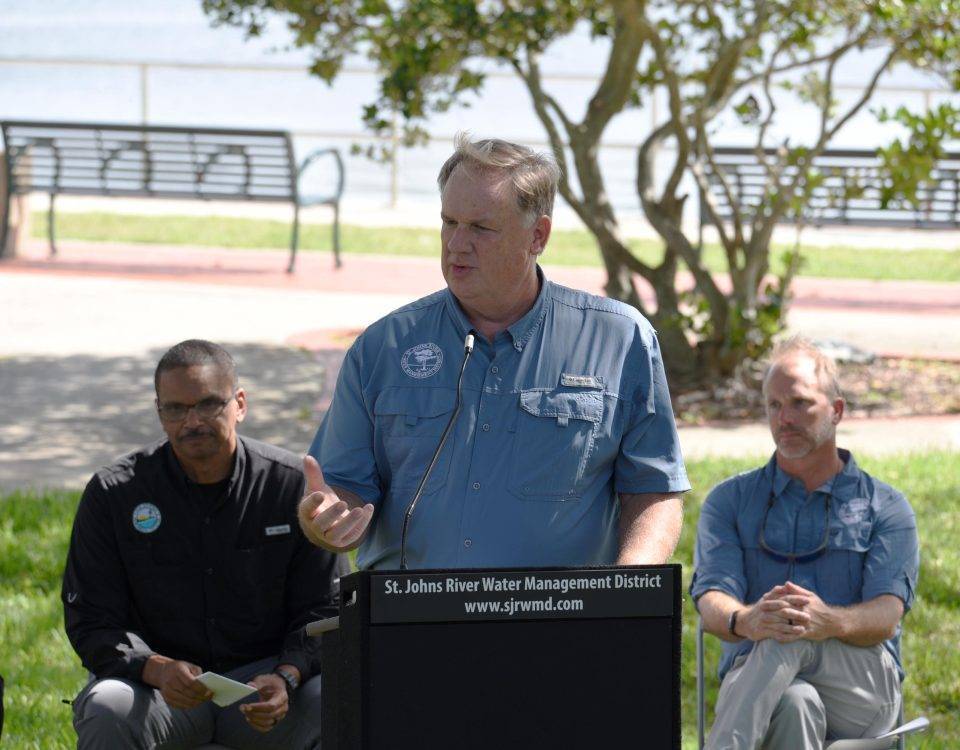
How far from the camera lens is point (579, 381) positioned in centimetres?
346

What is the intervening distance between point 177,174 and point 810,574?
40.8ft

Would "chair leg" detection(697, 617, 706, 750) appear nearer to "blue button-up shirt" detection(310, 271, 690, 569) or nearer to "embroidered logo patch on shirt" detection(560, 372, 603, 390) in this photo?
"blue button-up shirt" detection(310, 271, 690, 569)

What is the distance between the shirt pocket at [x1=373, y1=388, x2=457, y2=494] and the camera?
3.42 metres

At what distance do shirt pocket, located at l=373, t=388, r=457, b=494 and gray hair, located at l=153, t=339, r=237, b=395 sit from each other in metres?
1.15

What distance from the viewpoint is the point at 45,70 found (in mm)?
26500

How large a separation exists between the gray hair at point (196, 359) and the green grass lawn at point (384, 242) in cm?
1280

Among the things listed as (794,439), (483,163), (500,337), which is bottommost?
(794,439)

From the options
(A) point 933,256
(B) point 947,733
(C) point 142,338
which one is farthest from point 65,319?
(A) point 933,256

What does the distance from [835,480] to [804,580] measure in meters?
0.32

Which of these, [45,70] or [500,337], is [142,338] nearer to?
[500,337]

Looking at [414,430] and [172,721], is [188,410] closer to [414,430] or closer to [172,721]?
[172,721]

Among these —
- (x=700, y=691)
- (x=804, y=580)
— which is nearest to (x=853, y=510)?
(x=804, y=580)

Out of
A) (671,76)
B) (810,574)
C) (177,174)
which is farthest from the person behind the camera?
(177,174)

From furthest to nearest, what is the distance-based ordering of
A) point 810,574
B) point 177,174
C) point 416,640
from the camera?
point 177,174, point 810,574, point 416,640
